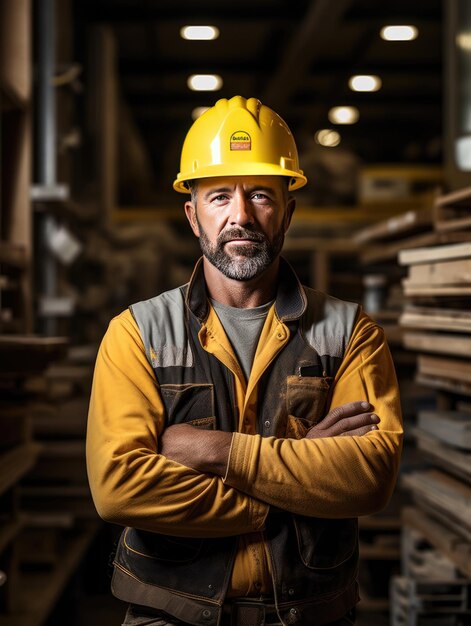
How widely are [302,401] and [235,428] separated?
21 cm

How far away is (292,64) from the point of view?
1091cm

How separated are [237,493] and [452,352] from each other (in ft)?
6.17

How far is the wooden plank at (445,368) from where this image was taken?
4047mm

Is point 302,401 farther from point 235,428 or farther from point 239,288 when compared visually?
point 239,288

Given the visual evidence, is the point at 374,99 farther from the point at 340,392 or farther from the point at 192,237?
the point at 340,392

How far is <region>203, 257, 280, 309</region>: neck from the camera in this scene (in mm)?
2693

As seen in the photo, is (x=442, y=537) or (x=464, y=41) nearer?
(x=442, y=537)

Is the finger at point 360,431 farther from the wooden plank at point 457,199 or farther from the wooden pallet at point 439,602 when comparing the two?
the wooden pallet at point 439,602

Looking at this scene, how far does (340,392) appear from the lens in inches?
103

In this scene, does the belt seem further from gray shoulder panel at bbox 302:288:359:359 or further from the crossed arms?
gray shoulder panel at bbox 302:288:359:359

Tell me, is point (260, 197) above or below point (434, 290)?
above

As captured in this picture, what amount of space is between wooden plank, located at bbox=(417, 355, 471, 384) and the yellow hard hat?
5.52 feet

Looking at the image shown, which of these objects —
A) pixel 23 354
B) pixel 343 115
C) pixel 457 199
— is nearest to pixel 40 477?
pixel 23 354

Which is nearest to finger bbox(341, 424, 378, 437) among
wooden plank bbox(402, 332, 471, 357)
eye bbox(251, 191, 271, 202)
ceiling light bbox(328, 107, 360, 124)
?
eye bbox(251, 191, 271, 202)
